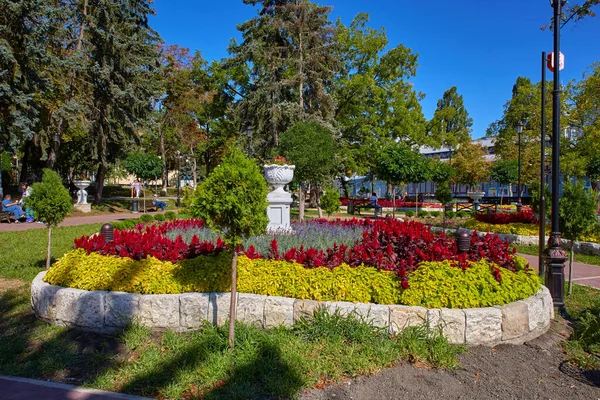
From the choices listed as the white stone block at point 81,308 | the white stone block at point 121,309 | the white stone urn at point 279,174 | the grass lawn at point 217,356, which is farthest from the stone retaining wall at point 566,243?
the white stone block at point 81,308

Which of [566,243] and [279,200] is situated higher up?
[279,200]

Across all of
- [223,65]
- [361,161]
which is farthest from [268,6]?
[361,161]

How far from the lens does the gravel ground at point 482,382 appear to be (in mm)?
3066

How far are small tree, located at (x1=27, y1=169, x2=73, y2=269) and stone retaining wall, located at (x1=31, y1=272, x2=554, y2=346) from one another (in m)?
2.37

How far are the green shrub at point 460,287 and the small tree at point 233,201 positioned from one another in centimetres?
180

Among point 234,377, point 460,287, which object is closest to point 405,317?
point 460,287

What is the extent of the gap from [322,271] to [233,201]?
4.94 feet

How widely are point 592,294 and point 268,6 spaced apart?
22.9 meters

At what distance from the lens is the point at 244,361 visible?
340 centimetres

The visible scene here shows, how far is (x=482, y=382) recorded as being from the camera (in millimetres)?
3262

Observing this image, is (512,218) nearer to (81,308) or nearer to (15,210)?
(81,308)

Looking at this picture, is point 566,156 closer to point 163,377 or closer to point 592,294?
point 592,294

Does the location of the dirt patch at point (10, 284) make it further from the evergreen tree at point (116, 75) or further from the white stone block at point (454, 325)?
the evergreen tree at point (116, 75)

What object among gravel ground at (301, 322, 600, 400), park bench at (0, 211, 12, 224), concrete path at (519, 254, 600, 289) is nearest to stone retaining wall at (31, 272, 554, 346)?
gravel ground at (301, 322, 600, 400)
